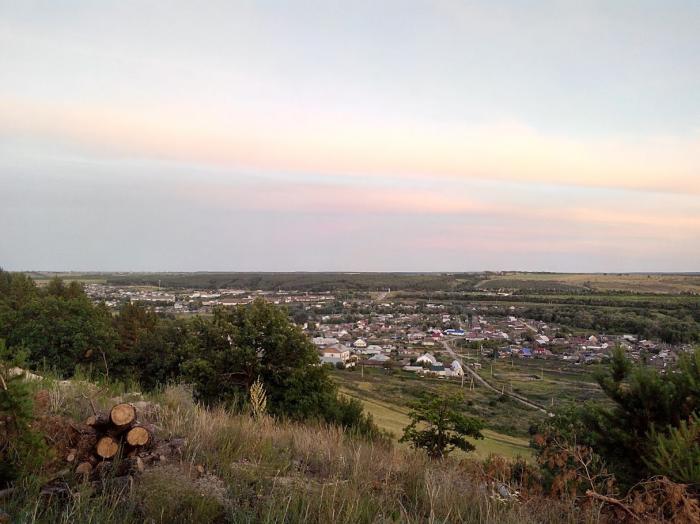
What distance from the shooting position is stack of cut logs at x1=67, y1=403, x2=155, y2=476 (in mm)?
3799

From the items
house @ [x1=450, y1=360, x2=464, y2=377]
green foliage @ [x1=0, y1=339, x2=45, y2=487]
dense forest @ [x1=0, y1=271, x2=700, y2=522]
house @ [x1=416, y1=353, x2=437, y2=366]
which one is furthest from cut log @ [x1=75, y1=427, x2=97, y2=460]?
house @ [x1=416, y1=353, x2=437, y2=366]

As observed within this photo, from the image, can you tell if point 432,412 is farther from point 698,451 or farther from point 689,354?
point 698,451

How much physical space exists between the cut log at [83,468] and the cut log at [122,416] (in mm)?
389

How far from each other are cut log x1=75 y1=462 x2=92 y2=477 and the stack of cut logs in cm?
4

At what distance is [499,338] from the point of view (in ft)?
212

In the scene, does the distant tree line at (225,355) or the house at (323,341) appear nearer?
the distant tree line at (225,355)

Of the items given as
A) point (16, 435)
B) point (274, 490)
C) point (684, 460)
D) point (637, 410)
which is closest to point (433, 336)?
point (637, 410)

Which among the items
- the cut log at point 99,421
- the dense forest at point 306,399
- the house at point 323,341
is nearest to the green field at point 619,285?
the house at point 323,341

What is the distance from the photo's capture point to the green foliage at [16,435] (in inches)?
117

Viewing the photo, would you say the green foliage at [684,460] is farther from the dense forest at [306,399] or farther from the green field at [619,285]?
the green field at [619,285]

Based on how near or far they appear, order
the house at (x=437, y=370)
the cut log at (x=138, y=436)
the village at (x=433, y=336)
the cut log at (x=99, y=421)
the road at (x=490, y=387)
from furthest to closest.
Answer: the village at (x=433, y=336) → the house at (x=437, y=370) → the road at (x=490, y=387) → the cut log at (x=99, y=421) → the cut log at (x=138, y=436)

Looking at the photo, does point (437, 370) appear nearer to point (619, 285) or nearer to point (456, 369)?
point (456, 369)

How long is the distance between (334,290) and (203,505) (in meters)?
131

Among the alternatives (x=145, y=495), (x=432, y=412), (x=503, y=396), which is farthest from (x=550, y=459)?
(x=503, y=396)
